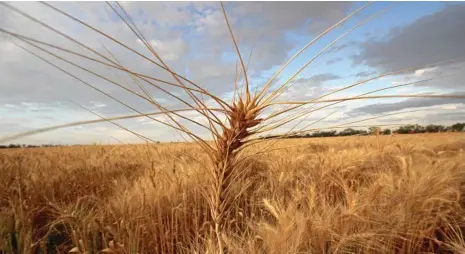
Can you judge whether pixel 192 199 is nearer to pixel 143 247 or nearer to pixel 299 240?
pixel 143 247

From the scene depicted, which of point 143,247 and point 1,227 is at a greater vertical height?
point 1,227

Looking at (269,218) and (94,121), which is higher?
(94,121)

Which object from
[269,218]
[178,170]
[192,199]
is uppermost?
[178,170]

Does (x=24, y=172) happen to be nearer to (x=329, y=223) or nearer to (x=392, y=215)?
(x=329, y=223)

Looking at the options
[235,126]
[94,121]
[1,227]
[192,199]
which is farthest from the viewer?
[192,199]

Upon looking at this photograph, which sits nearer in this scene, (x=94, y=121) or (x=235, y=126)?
(x=94, y=121)

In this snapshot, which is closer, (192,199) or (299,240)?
(299,240)

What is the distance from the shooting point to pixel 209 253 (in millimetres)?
1422

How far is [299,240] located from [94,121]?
118cm

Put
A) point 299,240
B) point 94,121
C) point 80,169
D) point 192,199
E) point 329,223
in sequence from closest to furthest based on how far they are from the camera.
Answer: point 94,121 → point 299,240 → point 329,223 → point 192,199 → point 80,169

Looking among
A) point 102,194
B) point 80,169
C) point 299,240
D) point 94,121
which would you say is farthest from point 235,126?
point 80,169

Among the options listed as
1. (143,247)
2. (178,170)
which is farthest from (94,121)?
(178,170)

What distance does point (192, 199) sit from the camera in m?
2.71

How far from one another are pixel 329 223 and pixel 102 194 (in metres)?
2.56
